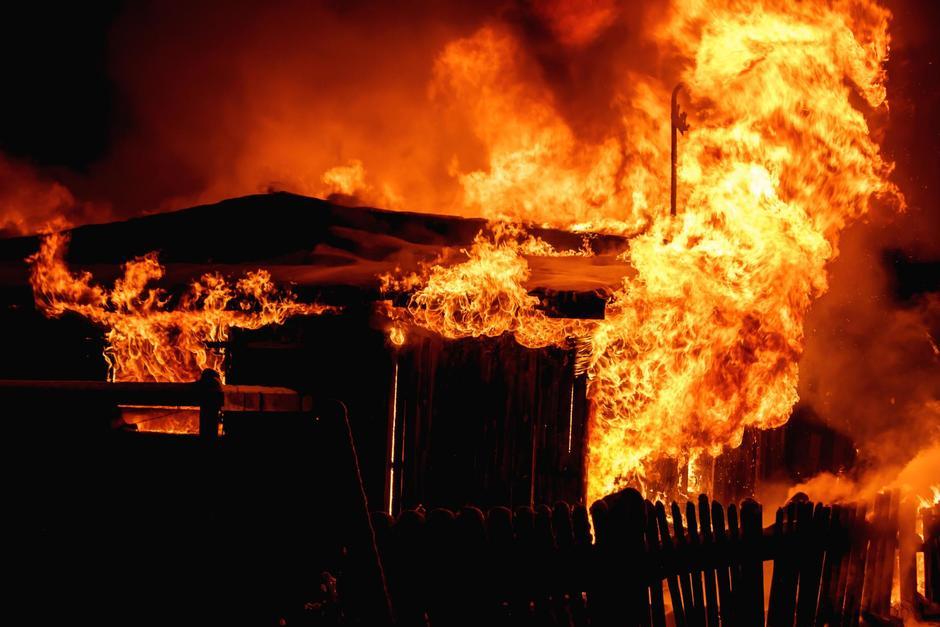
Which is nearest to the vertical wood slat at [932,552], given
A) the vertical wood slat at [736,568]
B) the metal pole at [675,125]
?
Answer: the vertical wood slat at [736,568]

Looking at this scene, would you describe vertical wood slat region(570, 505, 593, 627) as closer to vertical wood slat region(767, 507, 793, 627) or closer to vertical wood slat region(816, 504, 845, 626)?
vertical wood slat region(767, 507, 793, 627)

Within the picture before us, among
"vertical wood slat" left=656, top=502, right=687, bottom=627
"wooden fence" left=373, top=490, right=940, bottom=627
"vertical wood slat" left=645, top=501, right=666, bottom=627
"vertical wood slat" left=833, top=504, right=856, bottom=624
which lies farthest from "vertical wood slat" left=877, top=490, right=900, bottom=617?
"vertical wood slat" left=645, top=501, right=666, bottom=627

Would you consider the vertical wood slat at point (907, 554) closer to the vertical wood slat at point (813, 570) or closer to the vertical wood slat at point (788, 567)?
the vertical wood slat at point (813, 570)

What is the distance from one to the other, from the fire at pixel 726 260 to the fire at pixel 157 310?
5.85 feet

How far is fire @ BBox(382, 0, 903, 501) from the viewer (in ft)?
24.0

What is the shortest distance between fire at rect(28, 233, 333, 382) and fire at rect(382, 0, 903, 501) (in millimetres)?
1784

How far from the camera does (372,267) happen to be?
7711 millimetres

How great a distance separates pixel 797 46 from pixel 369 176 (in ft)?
29.6

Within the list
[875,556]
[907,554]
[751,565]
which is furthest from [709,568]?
[907,554]

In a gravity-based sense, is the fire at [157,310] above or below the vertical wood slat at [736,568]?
above

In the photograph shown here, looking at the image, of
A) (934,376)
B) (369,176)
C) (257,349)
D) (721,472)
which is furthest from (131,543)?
(369,176)

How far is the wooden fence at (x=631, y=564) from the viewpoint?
423cm

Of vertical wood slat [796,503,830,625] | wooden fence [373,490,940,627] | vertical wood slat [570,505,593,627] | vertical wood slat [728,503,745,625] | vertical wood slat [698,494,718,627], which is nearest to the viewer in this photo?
wooden fence [373,490,940,627]

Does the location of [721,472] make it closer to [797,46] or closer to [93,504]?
[797,46]
